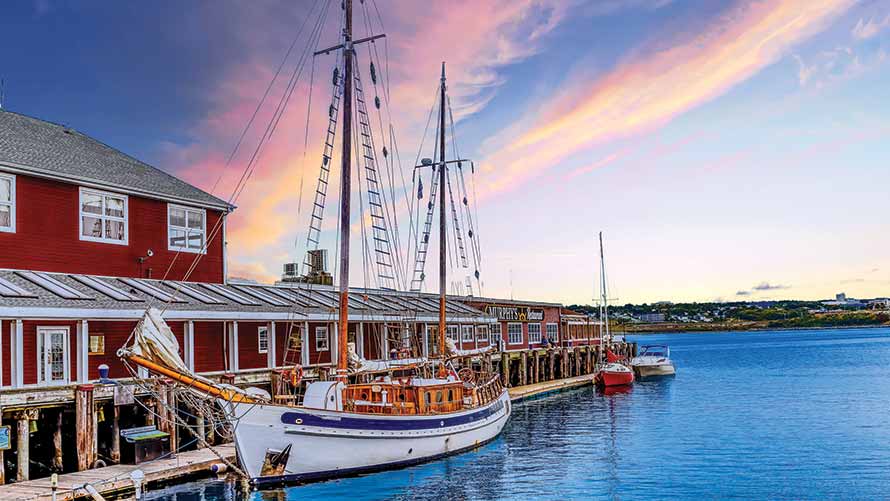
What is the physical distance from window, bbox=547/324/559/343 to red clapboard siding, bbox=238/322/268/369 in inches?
1614

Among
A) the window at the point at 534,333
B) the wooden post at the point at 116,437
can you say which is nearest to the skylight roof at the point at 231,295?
the wooden post at the point at 116,437

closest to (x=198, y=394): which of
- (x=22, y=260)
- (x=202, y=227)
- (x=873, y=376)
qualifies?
(x=22, y=260)

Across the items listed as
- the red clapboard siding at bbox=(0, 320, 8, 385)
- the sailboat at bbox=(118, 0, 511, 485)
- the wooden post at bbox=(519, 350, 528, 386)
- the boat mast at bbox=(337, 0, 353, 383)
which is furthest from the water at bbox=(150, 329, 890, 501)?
the red clapboard siding at bbox=(0, 320, 8, 385)

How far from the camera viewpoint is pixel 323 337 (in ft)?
127

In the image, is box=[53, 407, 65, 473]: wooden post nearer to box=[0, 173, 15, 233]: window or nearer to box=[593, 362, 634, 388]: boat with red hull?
box=[0, 173, 15, 233]: window

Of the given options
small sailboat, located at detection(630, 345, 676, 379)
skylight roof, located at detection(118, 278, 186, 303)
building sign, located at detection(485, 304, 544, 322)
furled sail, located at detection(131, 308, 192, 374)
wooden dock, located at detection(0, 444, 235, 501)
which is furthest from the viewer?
small sailboat, located at detection(630, 345, 676, 379)

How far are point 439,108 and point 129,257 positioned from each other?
1981cm

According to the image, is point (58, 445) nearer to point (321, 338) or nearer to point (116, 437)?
point (116, 437)

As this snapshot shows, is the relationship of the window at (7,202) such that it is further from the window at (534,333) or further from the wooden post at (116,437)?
the window at (534,333)

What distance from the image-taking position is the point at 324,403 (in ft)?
86.1

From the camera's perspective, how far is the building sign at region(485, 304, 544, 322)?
2388 inches

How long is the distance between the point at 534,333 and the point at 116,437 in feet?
154

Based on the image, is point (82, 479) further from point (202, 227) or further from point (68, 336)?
point (202, 227)

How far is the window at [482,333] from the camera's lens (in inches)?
2234
